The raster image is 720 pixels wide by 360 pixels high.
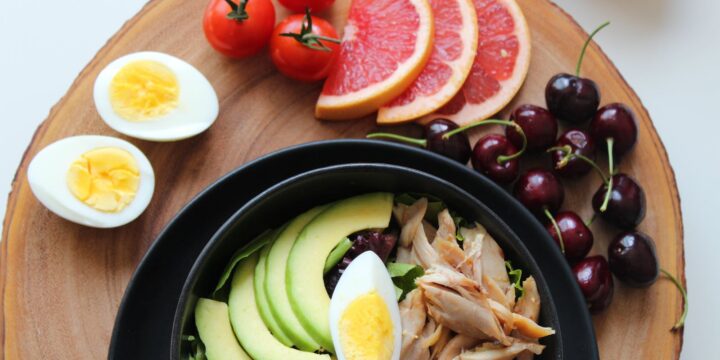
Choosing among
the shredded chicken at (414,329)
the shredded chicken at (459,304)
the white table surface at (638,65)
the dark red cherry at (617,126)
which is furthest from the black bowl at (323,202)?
the white table surface at (638,65)

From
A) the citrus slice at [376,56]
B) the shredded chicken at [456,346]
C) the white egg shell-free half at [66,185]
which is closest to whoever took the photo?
the shredded chicken at [456,346]

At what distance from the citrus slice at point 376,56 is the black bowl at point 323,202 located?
285 mm

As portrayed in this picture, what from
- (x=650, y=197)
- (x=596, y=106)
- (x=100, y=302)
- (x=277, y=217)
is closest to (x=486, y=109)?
(x=596, y=106)

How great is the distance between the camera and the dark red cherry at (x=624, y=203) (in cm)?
203

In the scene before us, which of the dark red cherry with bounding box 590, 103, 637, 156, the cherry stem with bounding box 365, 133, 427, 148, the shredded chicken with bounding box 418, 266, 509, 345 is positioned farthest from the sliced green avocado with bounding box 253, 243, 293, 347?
the dark red cherry with bounding box 590, 103, 637, 156

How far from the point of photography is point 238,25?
2.03 meters

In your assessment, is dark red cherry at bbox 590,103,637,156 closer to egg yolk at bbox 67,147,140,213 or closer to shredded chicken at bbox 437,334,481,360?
shredded chicken at bbox 437,334,481,360

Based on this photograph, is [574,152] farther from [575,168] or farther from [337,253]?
[337,253]

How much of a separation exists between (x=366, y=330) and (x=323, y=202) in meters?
0.39

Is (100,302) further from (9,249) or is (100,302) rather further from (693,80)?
(693,80)

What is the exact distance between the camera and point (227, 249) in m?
1.88

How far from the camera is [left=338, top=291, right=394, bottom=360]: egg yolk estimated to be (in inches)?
69.5

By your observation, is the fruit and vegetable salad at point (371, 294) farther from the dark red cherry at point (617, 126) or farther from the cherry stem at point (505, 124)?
the dark red cherry at point (617, 126)

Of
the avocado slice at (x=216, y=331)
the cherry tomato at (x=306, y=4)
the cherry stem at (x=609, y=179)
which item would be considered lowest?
the avocado slice at (x=216, y=331)
